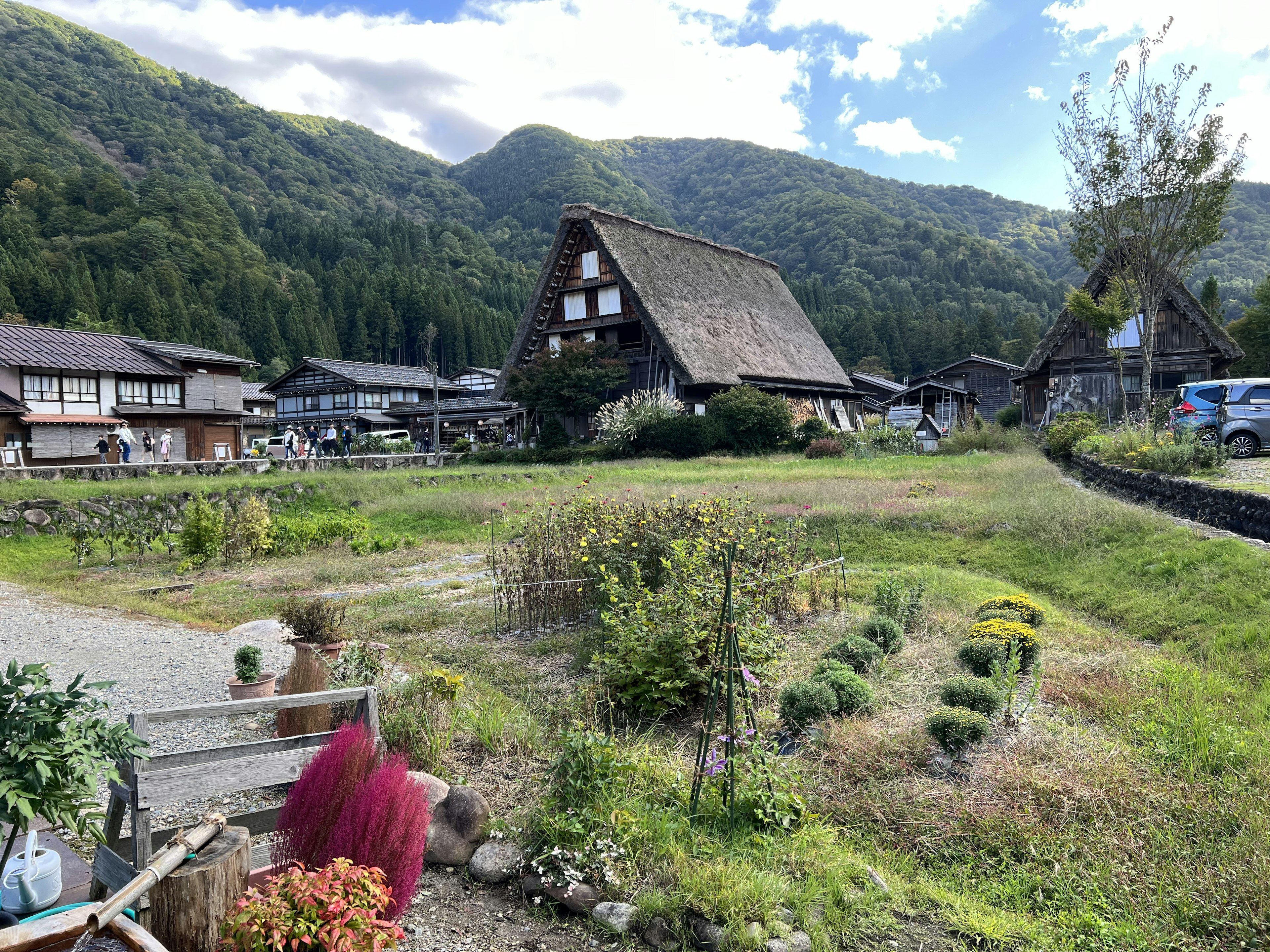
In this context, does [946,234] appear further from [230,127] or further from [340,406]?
→ [230,127]

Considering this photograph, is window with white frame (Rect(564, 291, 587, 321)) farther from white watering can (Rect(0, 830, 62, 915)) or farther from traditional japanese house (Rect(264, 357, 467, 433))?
white watering can (Rect(0, 830, 62, 915))

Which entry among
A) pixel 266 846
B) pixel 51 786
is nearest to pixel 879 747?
pixel 266 846

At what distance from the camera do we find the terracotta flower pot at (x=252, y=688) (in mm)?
5383

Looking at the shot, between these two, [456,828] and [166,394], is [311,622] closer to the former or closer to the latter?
[456,828]

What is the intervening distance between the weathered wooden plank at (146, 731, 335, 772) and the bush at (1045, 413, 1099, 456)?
67.5 feet

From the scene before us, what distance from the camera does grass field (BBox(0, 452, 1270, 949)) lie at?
3346 millimetres

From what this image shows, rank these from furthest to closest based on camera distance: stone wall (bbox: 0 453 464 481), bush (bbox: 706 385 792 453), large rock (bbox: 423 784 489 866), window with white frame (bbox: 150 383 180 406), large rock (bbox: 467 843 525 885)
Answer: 1. window with white frame (bbox: 150 383 180 406)
2. bush (bbox: 706 385 792 453)
3. stone wall (bbox: 0 453 464 481)
4. large rock (bbox: 423 784 489 866)
5. large rock (bbox: 467 843 525 885)

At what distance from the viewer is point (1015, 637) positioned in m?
5.59

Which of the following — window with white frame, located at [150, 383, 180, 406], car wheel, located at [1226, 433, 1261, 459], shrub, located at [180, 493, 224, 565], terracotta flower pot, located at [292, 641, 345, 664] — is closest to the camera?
terracotta flower pot, located at [292, 641, 345, 664]

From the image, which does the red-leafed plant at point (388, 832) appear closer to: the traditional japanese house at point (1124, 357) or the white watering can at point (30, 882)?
the white watering can at point (30, 882)

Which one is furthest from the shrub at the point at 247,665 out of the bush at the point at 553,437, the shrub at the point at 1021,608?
the bush at the point at 553,437

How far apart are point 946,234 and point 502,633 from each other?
98.4 metres

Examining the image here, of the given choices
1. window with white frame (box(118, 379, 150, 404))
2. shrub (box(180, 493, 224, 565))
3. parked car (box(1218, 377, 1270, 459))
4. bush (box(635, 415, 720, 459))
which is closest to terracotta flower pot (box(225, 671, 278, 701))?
shrub (box(180, 493, 224, 565))

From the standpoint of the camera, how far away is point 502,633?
7.89 m
